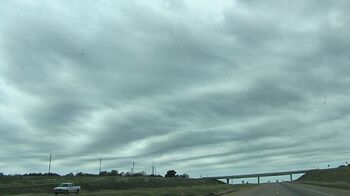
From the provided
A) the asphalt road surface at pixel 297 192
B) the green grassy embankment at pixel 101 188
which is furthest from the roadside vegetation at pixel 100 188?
the asphalt road surface at pixel 297 192

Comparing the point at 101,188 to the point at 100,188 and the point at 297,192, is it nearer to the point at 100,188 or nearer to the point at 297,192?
the point at 100,188

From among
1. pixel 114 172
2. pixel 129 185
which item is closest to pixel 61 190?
pixel 129 185

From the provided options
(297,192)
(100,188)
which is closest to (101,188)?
(100,188)

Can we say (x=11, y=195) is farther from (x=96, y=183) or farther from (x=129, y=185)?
(x=129, y=185)

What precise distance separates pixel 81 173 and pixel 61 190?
102 metres

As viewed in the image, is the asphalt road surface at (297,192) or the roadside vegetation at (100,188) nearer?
the asphalt road surface at (297,192)

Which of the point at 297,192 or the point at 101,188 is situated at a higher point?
the point at 101,188

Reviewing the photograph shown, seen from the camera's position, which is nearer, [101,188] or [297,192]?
[297,192]

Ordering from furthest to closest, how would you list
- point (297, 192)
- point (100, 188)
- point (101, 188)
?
point (101, 188)
point (100, 188)
point (297, 192)

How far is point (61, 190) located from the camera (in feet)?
239

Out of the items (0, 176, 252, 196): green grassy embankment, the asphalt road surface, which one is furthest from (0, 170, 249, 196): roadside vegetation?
the asphalt road surface

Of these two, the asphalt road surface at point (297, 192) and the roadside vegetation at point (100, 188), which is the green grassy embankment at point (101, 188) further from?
the asphalt road surface at point (297, 192)

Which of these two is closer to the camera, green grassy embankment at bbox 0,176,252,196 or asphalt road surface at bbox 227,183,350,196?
asphalt road surface at bbox 227,183,350,196

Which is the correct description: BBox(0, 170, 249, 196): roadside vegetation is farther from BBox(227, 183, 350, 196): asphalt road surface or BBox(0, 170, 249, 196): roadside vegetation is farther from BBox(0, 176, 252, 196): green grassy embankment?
BBox(227, 183, 350, 196): asphalt road surface
